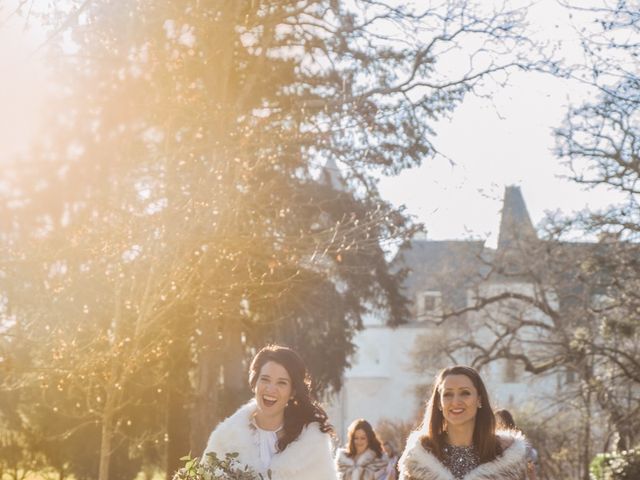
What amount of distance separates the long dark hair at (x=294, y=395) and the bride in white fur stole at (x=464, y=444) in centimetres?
107

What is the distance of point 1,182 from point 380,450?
6.99 m

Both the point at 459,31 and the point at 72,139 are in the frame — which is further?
the point at 459,31

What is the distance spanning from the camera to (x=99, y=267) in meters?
14.0

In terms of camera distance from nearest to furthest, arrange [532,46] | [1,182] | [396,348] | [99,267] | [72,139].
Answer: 1. [1,182]
2. [72,139]
3. [99,267]
4. [532,46]
5. [396,348]

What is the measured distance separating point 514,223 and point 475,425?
1296 inches

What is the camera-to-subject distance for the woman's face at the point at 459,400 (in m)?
7.82

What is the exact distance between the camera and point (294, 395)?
29.1 feet

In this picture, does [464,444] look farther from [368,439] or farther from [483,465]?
[368,439]

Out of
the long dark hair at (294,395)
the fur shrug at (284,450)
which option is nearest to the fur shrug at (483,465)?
the fur shrug at (284,450)

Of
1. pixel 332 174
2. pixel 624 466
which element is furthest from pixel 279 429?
pixel 332 174

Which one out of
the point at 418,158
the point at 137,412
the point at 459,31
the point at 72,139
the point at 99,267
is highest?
the point at 459,31

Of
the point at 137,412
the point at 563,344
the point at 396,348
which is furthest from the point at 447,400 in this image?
the point at 396,348

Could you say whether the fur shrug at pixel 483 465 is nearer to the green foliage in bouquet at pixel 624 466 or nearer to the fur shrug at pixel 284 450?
the fur shrug at pixel 284 450

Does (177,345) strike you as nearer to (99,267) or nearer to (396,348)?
(99,267)
